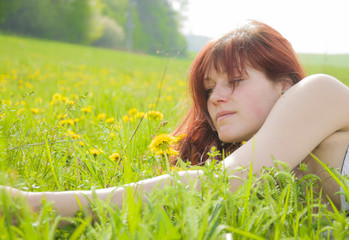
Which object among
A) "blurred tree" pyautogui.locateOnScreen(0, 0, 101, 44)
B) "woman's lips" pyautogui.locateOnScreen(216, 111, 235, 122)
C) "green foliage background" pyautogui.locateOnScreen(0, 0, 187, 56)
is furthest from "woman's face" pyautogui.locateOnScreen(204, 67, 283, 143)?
"blurred tree" pyautogui.locateOnScreen(0, 0, 101, 44)

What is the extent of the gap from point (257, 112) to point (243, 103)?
8 cm

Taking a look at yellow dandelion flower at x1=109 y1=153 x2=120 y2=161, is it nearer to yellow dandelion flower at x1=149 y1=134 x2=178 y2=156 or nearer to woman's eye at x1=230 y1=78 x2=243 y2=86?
yellow dandelion flower at x1=149 y1=134 x2=178 y2=156

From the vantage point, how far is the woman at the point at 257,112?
1233 mm

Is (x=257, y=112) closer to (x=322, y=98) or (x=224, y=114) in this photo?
(x=224, y=114)

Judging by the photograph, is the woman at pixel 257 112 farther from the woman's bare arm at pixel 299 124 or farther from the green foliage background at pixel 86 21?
the green foliage background at pixel 86 21

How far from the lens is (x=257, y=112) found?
160 cm

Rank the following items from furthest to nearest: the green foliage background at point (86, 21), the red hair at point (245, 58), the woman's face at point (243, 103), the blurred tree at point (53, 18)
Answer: the green foliage background at point (86, 21), the blurred tree at point (53, 18), the red hair at point (245, 58), the woman's face at point (243, 103)

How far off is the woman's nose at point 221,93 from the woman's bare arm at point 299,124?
1.00ft

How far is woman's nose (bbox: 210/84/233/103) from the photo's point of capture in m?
1.63

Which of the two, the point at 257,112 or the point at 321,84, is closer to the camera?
the point at 321,84

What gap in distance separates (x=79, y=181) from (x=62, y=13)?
38.5 meters

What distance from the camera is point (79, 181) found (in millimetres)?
1387

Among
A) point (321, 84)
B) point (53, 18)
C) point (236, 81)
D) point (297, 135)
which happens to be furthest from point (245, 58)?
point (53, 18)

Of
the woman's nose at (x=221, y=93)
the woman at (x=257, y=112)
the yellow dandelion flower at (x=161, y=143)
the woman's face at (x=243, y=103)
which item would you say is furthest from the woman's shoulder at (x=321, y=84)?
the yellow dandelion flower at (x=161, y=143)
